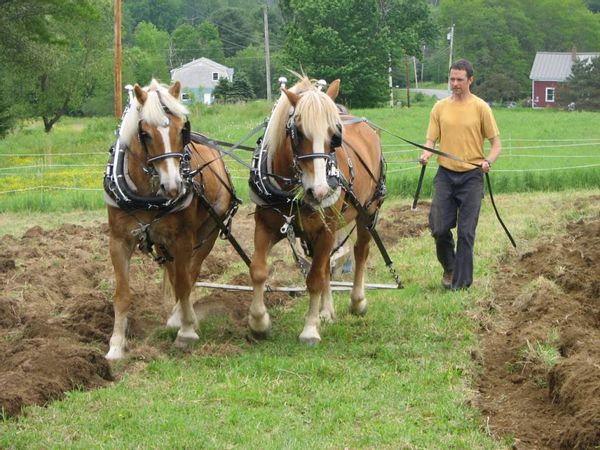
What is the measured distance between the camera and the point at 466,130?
8.67 metres

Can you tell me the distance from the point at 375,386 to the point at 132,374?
62.4 inches

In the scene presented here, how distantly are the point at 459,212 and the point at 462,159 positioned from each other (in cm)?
50

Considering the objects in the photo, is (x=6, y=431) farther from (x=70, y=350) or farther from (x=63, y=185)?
(x=63, y=185)

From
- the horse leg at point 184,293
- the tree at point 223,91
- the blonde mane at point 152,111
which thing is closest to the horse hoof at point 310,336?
the horse leg at point 184,293

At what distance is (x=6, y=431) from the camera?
16.2 ft

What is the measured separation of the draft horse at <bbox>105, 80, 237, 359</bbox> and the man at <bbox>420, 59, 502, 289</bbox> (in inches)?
98.1

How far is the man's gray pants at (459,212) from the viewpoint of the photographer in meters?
8.70

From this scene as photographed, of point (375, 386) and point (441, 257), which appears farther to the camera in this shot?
point (441, 257)

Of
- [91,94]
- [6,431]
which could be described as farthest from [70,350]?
[91,94]

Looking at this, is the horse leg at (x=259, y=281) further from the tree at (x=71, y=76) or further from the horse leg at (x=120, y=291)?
the tree at (x=71, y=76)

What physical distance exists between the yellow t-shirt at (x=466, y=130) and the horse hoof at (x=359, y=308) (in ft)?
5.08

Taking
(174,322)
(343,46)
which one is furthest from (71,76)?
(174,322)

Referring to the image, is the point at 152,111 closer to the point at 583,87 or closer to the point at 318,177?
the point at 318,177

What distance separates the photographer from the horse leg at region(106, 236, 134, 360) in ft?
22.1
